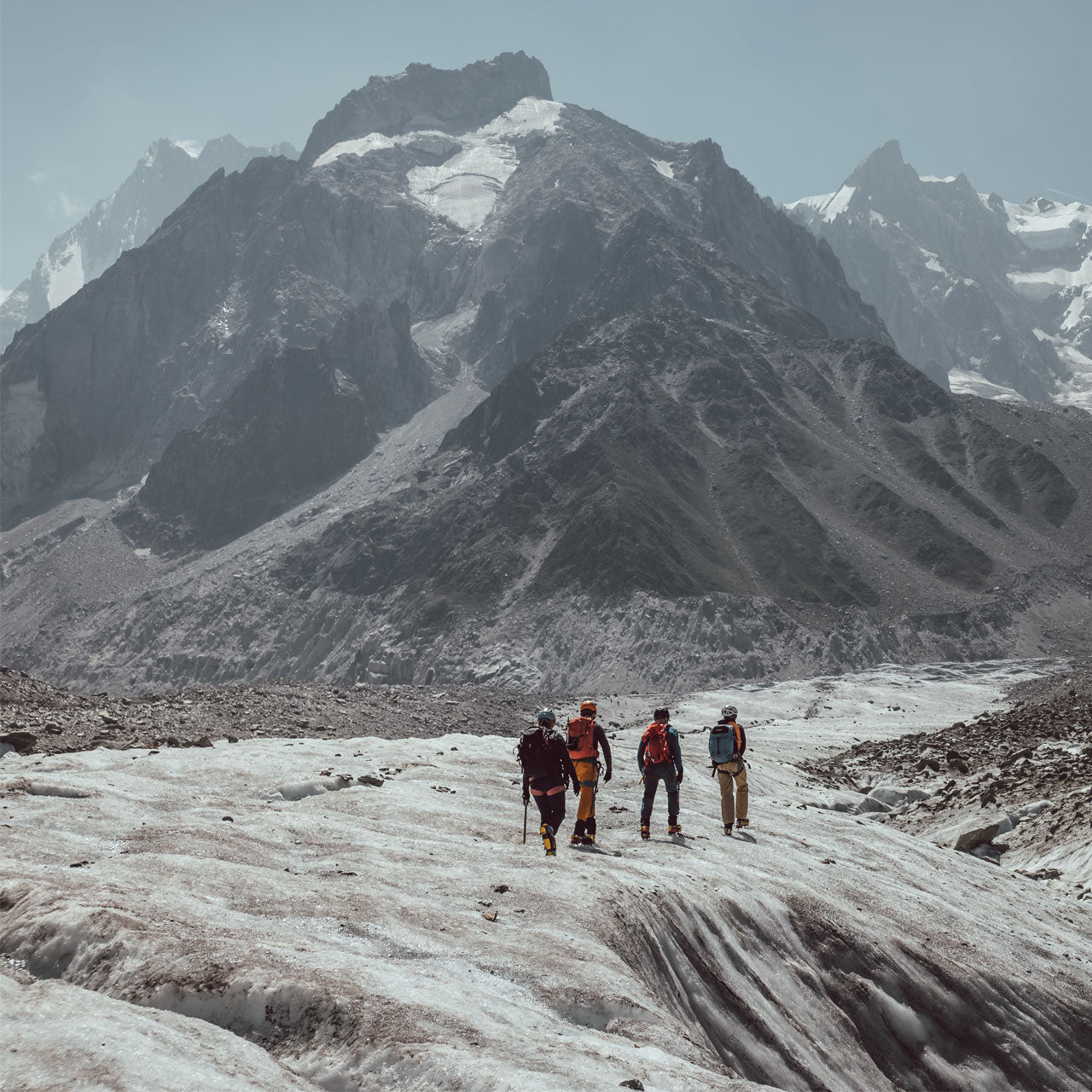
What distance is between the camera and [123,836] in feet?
45.8

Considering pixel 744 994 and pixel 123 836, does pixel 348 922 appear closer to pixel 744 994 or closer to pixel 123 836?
pixel 123 836

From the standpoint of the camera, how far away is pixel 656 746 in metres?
18.7

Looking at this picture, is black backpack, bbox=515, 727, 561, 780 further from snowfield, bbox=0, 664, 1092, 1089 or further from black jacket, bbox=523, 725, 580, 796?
snowfield, bbox=0, 664, 1092, 1089

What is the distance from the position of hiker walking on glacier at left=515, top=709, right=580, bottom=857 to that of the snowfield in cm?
68

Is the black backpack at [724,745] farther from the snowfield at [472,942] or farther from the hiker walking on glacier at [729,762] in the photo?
the snowfield at [472,942]

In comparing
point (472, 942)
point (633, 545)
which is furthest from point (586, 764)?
point (633, 545)

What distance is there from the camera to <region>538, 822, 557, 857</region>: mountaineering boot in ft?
52.3

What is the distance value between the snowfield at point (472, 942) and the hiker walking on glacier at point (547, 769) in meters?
0.68

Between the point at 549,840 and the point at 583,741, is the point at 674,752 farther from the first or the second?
the point at 549,840

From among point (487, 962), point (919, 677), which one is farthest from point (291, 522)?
point (487, 962)

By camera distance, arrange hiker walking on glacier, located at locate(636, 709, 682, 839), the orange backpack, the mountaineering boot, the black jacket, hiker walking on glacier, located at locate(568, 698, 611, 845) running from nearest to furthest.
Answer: the mountaineering boot, the black jacket, hiker walking on glacier, located at locate(568, 698, 611, 845), the orange backpack, hiker walking on glacier, located at locate(636, 709, 682, 839)

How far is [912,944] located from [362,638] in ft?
395

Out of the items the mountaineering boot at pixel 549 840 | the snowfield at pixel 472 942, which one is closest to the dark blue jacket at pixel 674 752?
the snowfield at pixel 472 942

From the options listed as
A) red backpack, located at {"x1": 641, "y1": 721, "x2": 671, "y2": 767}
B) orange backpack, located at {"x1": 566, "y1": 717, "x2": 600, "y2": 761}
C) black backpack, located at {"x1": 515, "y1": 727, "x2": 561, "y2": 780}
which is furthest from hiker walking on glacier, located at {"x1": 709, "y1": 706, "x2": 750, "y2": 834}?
black backpack, located at {"x1": 515, "y1": 727, "x2": 561, "y2": 780}
